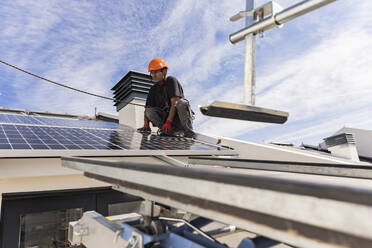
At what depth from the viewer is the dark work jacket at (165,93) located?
4.88 meters

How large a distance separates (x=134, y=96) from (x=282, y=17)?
4958 millimetres

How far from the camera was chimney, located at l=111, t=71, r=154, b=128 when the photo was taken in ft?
24.3

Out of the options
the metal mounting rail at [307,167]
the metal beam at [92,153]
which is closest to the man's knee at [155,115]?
the metal beam at [92,153]

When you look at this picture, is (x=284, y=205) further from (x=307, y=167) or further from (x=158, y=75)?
(x=158, y=75)

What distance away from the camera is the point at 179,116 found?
4.94 meters

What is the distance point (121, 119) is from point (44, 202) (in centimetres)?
565

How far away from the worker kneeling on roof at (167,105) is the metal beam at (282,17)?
1573mm

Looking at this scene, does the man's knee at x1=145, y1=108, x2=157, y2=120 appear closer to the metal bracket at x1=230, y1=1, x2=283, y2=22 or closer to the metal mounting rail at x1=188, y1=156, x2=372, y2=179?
the metal bracket at x1=230, y1=1, x2=283, y2=22

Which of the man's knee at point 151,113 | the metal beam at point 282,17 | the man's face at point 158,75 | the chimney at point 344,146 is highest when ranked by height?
the metal beam at point 282,17

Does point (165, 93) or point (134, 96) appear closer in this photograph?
point (165, 93)

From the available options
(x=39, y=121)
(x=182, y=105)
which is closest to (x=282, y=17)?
(x=182, y=105)

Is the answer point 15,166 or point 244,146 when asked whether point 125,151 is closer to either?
point 15,166

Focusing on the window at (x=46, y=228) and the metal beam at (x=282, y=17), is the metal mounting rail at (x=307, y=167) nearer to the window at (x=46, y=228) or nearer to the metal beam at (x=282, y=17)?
the window at (x=46, y=228)

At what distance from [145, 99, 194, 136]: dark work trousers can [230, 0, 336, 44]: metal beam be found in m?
1.60
